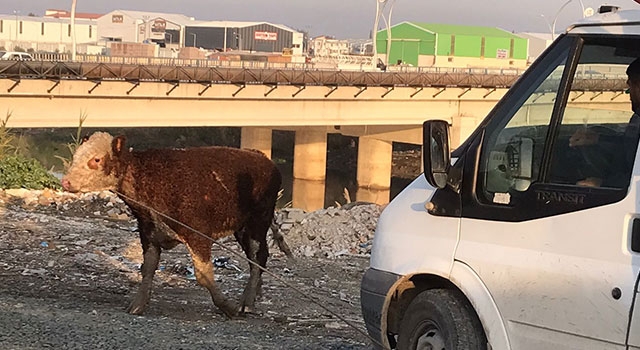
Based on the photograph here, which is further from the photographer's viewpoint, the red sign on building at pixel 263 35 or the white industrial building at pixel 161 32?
the red sign on building at pixel 263 35

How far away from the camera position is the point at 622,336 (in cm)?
554

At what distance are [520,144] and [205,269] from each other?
5052mm

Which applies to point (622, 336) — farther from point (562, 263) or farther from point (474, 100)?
point (474, 100)

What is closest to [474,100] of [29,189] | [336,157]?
[336,157]

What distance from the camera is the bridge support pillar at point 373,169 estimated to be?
54.8m

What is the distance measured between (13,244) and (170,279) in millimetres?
2636

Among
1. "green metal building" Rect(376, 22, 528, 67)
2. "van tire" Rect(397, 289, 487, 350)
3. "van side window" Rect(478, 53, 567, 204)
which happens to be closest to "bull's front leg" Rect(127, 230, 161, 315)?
"van tire" Rect(397, 289, 487, 350)

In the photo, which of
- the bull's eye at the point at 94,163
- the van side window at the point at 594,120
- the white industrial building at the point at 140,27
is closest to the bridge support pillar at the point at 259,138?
the bull's eye at the point at 94,163

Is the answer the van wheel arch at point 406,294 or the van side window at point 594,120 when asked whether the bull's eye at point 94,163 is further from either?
the van side window at point 594,120

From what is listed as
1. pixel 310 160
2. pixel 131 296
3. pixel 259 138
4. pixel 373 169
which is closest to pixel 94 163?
pixel 131 296

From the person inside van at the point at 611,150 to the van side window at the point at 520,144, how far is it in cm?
26

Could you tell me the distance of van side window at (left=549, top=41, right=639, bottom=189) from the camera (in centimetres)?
593

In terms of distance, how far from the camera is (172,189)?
414 inches

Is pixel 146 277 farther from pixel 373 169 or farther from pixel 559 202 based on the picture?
pixel 373 169
